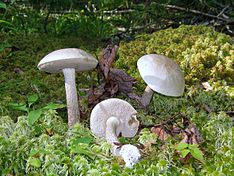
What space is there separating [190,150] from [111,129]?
0.38 m

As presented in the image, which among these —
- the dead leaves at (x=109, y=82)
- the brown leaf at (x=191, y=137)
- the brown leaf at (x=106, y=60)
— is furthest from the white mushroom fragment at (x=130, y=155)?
the brown leaf at (x=106, y=60)

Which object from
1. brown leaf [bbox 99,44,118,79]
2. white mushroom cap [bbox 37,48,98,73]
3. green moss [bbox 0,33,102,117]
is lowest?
green moss [bbox 0,33,102,117]

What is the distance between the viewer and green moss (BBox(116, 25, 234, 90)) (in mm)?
2645

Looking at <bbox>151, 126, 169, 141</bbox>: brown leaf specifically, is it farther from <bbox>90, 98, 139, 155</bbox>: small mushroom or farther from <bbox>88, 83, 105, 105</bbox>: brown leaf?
<bbox>88, 83, 105, 105</bbox>: brown leaf

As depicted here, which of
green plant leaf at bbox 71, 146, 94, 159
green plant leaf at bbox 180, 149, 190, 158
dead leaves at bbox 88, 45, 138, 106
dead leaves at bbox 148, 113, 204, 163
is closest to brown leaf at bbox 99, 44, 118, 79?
dead leaves at bbox 88, 45, 138, 106

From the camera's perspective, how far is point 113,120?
1.76m

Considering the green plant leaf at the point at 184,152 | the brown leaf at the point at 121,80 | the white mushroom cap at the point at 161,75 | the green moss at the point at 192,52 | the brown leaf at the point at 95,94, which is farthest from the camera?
the green moss at the point at 192,52

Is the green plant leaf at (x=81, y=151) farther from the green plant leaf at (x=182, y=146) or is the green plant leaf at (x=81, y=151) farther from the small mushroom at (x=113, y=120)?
the green plant leaf at (x=182, y=146)

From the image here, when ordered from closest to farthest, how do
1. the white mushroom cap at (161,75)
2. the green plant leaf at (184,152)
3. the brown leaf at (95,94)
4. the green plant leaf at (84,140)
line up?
1. the green plant leaf at (184,152)
2. the green plant leaf at (84,140)
3. the white mushroom cap at (161,75)
4. the brown leaf at (95,94)

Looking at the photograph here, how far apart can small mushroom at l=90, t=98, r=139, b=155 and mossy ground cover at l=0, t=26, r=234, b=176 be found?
5 cm

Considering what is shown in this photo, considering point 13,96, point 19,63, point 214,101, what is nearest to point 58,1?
point 19,63

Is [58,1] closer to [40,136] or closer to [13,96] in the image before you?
[13,96]

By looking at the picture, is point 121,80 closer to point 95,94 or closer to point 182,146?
point 95,94

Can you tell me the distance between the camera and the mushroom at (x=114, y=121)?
1709 millimetres
